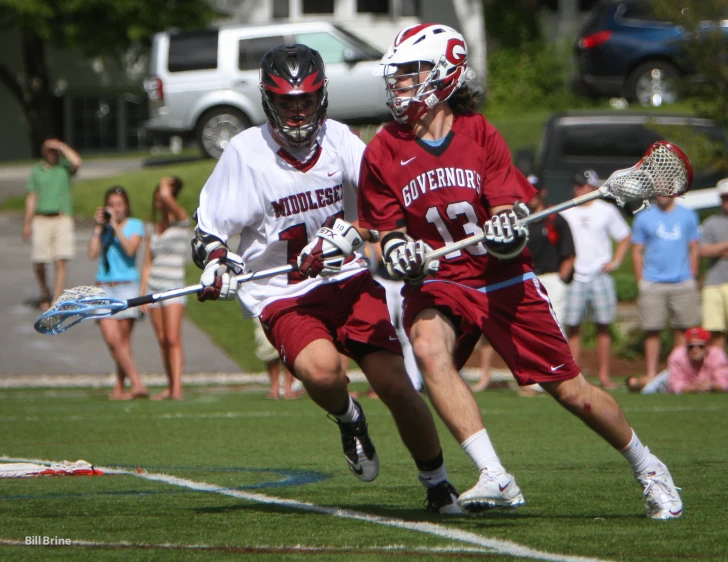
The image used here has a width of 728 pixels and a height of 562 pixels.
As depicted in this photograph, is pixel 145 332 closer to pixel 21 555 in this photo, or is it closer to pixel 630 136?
pixel 630 136

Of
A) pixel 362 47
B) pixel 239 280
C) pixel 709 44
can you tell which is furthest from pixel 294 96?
pixel 362 47

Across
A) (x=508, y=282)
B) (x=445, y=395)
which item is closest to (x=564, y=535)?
(x=445, y=395)

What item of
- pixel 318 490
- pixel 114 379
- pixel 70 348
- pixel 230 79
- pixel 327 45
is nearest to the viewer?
pixel 318 490

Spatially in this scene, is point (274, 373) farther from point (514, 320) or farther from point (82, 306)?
point (514, 320)

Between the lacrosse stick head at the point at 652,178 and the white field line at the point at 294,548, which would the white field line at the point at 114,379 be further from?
the white field line at the point at 294,548

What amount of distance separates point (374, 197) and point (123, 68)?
29686mm

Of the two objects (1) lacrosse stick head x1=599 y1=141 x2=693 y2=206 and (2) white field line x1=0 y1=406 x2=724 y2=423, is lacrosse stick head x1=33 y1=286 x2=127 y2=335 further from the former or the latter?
(2) white field line x1=0 y1=406 x2=724 y2=423

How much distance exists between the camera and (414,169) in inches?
215

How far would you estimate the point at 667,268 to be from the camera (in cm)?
1269

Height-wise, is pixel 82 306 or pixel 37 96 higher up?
pixel 37 96

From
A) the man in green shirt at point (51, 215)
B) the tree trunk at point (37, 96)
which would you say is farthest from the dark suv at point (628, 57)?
the tree trunk at point (37, 96)

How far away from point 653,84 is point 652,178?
19876mm

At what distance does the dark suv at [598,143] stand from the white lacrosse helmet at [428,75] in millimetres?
10703

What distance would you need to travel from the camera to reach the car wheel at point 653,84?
24.4 m
